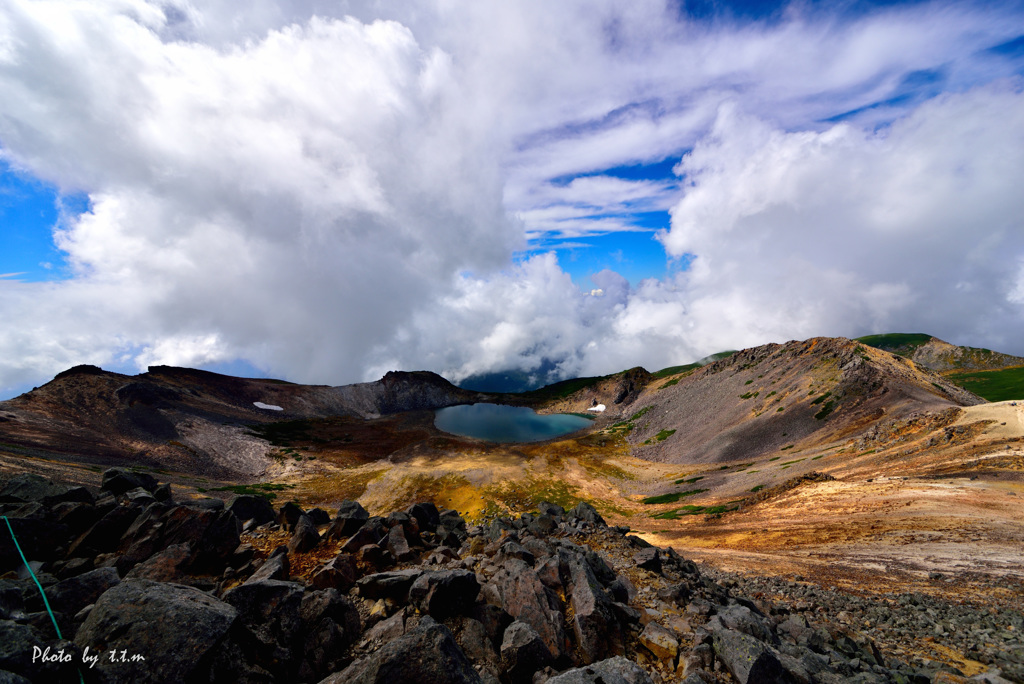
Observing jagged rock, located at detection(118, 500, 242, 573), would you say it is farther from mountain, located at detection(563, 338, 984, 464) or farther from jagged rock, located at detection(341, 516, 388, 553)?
mountain, located at detection(563, 338, 984, 464)

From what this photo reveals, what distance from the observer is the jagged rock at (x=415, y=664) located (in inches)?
225

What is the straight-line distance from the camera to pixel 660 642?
30.6 ft

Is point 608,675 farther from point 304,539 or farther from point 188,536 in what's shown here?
point 188,536

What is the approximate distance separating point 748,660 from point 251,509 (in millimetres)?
17239

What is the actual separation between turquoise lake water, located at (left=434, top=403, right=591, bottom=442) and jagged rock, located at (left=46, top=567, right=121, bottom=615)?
112465 millimetres

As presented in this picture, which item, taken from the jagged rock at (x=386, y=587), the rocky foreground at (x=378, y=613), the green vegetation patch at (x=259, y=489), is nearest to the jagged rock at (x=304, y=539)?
the rocky foreground at (x=378, y=613)

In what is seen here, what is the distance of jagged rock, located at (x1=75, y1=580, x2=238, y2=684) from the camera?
5.45 m

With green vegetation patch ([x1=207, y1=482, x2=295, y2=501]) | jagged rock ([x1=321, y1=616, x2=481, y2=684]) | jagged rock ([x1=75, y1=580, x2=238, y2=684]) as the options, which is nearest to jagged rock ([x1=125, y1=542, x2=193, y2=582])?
jagged rock ([x1=75, y1=580, x2=238, y2=684])

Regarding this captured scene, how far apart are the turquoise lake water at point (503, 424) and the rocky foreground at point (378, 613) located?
106m

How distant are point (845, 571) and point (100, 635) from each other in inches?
1214

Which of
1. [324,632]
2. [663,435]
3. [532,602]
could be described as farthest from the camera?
[663,435]

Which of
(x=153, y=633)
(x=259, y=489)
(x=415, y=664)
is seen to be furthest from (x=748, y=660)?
(x=259, y=489)

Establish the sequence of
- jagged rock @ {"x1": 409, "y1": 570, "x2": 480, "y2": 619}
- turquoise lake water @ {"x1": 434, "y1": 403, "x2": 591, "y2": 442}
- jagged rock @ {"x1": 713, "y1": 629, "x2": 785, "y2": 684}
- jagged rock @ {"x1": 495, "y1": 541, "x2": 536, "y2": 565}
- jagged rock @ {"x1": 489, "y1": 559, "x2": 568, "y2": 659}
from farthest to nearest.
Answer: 1. turquoise lake water @ {"x1": 434, "y1": 403, "x2": 591, "y2": 442}
2. jagged rock @ {"x1": 495, "y1": 541, "x2": 536, "y2": 565}
3. jagged rock @ {"x1": 489, "y1": 559, "x2": 568, "y2": 659}
4. jagged rock @ {"x1": 409, "y1": 570, "x2": 480, "y2": 619}
5. jagged rock @ {"x1": 713, "y1": 629, "x2": 785, "y2": 684}

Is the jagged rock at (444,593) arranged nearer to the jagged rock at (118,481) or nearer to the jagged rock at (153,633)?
the jagged rock at (153,633)
